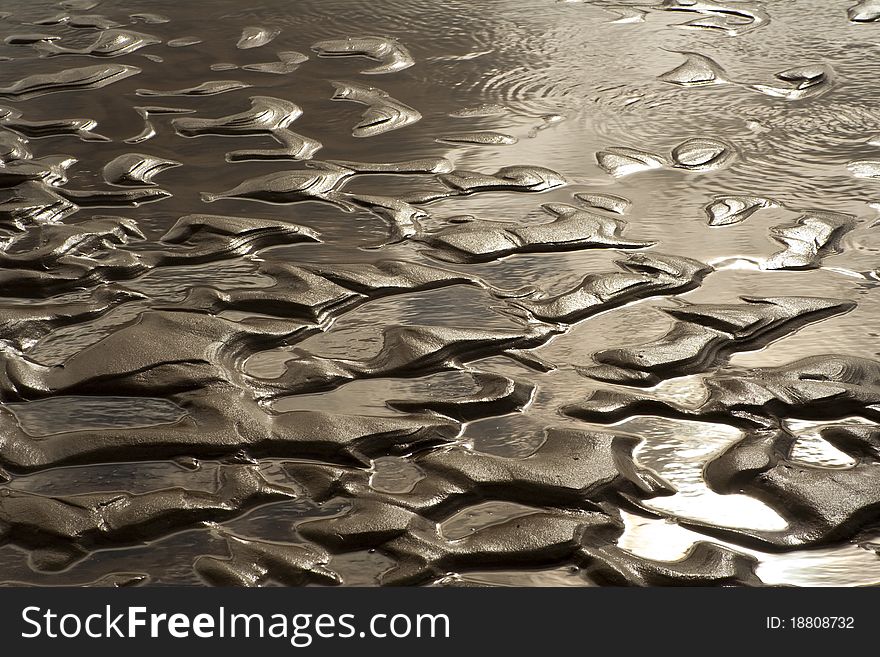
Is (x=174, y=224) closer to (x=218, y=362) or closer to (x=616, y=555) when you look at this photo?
(x=218, y=362)

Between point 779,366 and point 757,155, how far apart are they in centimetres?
81

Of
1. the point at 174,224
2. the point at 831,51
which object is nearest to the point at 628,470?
the point at 174,224

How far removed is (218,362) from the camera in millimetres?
1401

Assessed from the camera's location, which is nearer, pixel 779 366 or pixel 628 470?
pixel 628 470

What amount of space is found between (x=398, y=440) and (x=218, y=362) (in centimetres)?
32

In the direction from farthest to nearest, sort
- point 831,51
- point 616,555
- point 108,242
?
1. point 831,51
2. point 108,242
3. point 616,555

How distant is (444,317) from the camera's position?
1.52 meters

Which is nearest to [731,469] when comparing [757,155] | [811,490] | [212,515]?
[811,490]

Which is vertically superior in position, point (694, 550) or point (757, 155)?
point (757, 155)

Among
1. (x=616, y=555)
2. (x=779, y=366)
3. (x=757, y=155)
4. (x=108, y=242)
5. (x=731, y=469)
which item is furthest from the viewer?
(x=757, y=155)

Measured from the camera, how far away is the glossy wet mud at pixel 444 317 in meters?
1.13

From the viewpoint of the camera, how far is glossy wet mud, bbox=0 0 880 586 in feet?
3.71

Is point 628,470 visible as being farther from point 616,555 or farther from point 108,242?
point 108,242

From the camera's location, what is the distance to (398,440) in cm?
126
